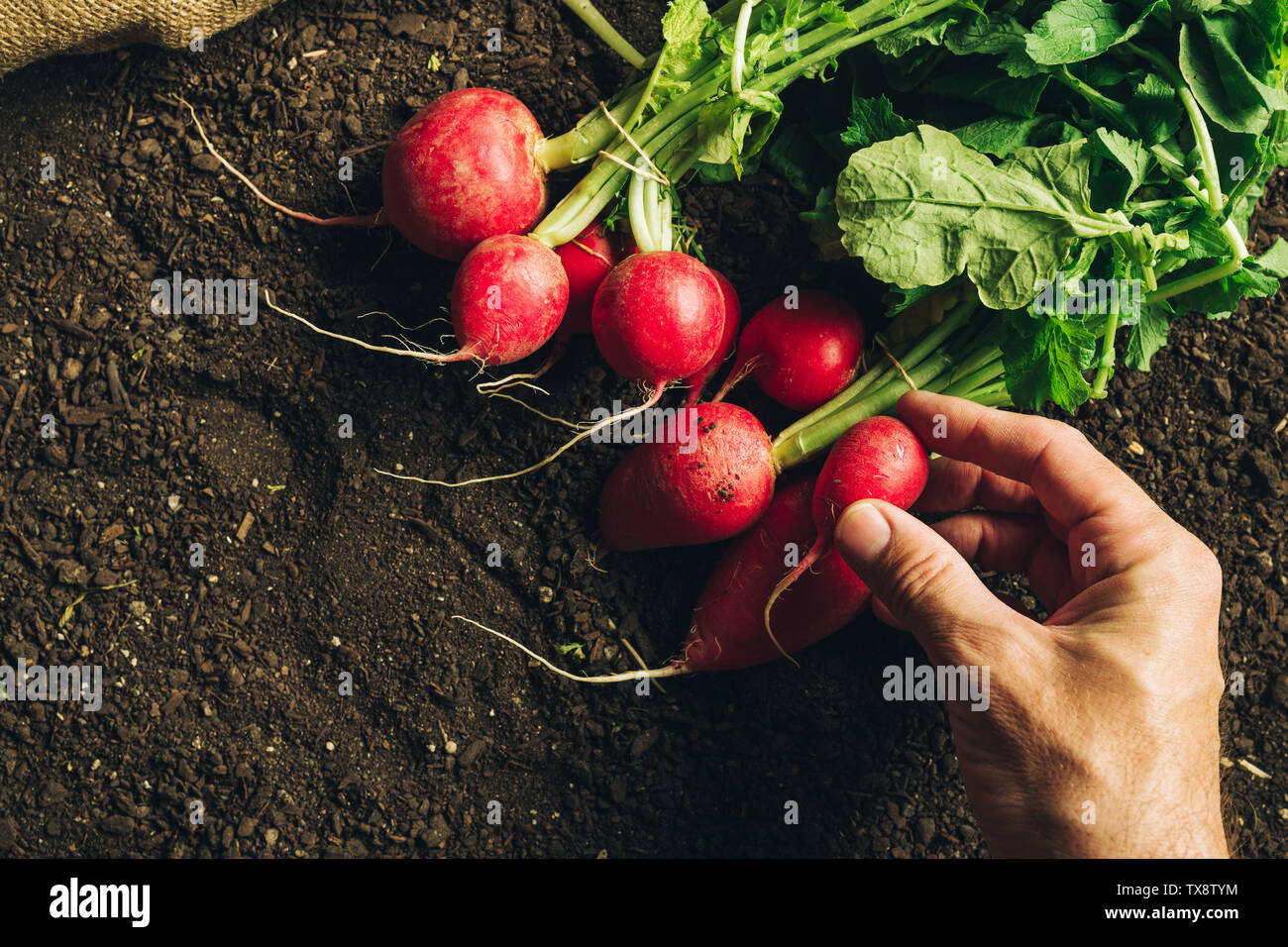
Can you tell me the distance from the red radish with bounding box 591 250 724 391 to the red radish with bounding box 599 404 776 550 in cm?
13

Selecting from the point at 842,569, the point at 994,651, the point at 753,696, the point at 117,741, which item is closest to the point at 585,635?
the point at 753,696

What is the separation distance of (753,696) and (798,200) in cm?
123

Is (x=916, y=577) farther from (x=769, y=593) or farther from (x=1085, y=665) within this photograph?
(x=769, y=593)

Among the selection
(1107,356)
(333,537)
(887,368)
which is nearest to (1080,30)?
(1107,356)

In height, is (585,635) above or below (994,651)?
above

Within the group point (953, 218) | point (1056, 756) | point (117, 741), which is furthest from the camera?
point (117, 741)

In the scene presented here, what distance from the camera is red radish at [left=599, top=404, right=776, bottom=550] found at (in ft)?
6.63

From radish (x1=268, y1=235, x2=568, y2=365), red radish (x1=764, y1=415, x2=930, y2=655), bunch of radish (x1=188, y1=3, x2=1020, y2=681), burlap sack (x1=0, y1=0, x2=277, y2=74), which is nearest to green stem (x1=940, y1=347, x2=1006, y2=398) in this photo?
bunch of radish (x1=188, y1=3, x2=1020, y2=681)

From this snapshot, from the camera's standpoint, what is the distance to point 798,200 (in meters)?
2.23

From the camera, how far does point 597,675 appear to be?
86.0 inches

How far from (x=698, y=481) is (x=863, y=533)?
0.41 metres

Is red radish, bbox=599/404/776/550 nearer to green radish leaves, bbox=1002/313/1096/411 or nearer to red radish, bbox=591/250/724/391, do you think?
red radish, bbox=591/250/724/391

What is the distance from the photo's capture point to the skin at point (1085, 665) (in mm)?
1615
